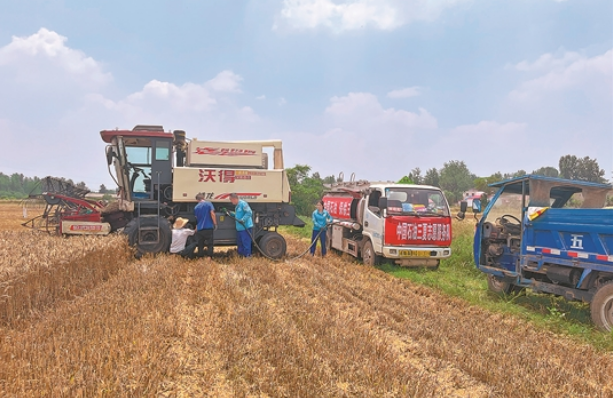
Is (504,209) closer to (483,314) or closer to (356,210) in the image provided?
(483,314)

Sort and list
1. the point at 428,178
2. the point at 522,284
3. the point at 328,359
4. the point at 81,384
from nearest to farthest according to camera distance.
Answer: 1. the point at 81,384
2. the point at 328,359
3. the point at 522,284
4. the point at 428,178

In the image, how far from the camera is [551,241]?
6070 millimetres

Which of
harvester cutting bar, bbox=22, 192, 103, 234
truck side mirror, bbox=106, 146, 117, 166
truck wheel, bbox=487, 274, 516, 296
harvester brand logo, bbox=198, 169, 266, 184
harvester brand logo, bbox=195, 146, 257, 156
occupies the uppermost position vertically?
harvester brand logo, bbox=195, 146, 257, 156

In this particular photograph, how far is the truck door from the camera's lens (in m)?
9.16

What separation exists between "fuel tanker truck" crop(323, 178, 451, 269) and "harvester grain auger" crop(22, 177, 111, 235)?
6178mm

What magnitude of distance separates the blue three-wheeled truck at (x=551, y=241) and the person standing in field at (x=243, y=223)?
476cm

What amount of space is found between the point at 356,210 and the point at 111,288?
261 inches

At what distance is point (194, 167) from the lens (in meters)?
9.70

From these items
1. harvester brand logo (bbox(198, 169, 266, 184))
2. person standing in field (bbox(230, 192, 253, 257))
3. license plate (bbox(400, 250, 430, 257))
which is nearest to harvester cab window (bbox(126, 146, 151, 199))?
harvester brand logo (bbox(198, 169, 266, 184))

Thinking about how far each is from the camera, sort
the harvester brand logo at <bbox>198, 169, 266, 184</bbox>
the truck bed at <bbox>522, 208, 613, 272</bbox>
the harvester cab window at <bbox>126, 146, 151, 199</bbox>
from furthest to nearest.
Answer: the harvester cab window at <bbox>126, 146, 151, 199</bbox> → the harvester brand logo at <bbox>198, 169, 266, 184</bbox> → the truck bed at <bbox>522, 208, 613, 272</bbox>

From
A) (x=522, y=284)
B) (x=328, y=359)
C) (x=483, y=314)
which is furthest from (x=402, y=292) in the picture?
(x=328, y=359)

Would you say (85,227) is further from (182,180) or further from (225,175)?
(225,175)

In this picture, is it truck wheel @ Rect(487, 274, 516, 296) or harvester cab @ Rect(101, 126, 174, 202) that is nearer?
truck wheel @ Rect(487, 274, 516, 296)

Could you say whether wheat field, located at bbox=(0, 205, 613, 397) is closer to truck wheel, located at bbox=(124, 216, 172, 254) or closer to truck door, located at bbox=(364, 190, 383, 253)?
truck wheel, located at bbox=(124, 216, 172, 254)
